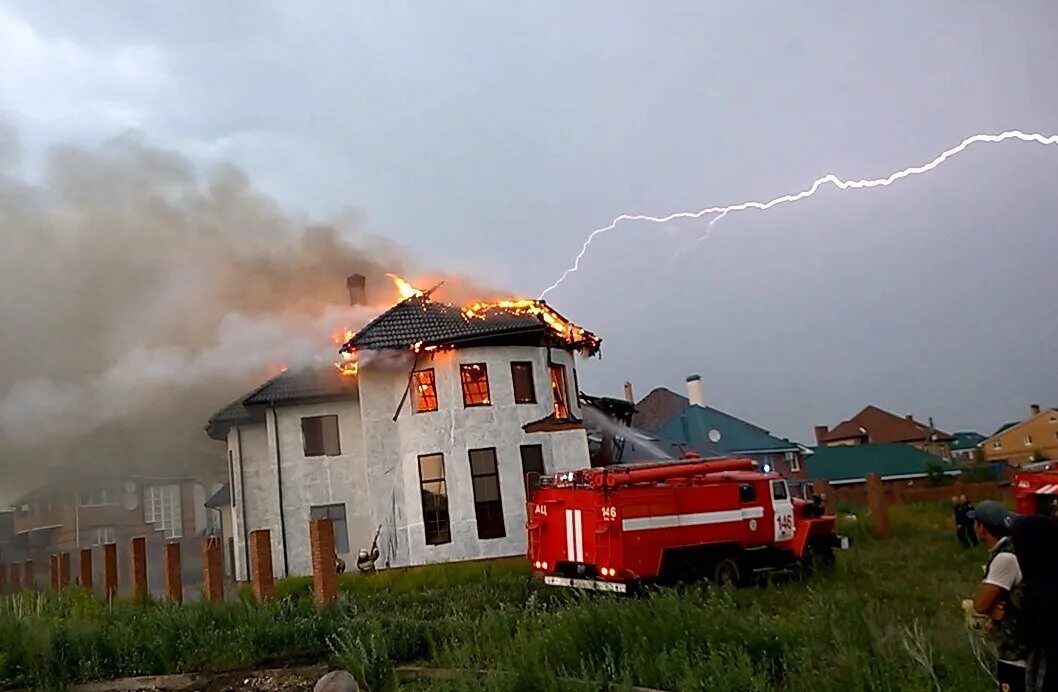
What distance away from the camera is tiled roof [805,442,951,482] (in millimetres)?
55750

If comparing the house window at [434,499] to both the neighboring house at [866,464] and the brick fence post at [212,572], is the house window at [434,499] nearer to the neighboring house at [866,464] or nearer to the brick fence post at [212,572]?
the brick fence post at [212,572]

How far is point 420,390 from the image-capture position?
2691cm

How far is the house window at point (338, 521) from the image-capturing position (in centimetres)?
2881

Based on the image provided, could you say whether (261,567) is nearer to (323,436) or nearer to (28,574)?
(323,436)

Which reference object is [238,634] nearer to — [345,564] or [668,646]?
[668,646]

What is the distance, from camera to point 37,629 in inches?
488

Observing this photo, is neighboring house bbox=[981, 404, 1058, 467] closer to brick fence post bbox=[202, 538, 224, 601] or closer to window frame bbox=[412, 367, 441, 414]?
window frame bbox=[412, 367, 441, 414]

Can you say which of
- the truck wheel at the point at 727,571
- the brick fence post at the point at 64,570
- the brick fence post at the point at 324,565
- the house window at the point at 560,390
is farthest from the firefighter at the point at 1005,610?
the brick fence post at the point at 64,570

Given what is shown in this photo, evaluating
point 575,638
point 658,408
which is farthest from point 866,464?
point 575,638

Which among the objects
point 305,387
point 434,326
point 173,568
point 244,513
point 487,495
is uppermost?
point 434,326

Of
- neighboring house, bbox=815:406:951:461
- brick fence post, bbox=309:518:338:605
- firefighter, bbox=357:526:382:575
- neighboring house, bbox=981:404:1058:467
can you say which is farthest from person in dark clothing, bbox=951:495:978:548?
neighboring house, bbox=981:404:1058:467

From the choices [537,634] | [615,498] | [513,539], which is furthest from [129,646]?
[513,539]

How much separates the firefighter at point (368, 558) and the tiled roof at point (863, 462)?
35486mm

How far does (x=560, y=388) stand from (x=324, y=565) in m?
14.0
